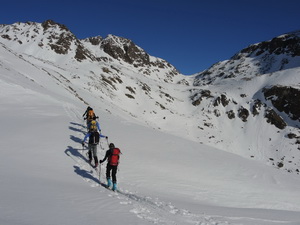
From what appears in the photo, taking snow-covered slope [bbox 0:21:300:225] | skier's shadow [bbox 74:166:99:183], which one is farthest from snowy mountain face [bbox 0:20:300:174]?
skier's shadow [bbox 74:166:99:183]

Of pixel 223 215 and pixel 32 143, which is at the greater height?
pixel 32 143

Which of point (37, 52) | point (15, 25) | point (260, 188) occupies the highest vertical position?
point (15, 25)

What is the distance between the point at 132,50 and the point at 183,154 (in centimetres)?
17899

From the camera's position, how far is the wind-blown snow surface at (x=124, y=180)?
602 centimetres

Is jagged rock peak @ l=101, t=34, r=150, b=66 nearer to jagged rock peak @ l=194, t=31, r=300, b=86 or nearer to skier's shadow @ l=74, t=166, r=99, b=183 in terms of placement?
jagged rock peak @ l=194, t=31, r=300, b=86

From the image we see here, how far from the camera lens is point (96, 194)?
7664 millimetres

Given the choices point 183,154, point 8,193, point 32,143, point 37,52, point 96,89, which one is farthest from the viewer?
point 37,52

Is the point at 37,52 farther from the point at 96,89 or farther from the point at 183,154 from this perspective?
the point at 183,154

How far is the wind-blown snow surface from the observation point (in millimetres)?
6020

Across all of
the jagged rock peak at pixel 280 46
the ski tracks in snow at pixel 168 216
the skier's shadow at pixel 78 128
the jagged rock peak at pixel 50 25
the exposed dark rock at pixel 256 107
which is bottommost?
the ski tracks in snow at pixel 168 216

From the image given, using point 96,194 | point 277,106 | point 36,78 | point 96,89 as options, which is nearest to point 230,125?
point 277,106

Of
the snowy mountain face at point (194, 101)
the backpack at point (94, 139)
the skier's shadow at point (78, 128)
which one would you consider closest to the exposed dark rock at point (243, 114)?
the snowy mountain face at point (194, 101)

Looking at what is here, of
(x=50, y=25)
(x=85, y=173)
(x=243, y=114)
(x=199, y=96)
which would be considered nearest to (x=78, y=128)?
(x=85, y=173)

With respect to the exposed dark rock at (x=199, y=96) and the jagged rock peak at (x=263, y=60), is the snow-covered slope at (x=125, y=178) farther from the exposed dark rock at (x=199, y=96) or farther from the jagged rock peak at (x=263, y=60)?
the jagged rock peak at (x=263, y=60)
